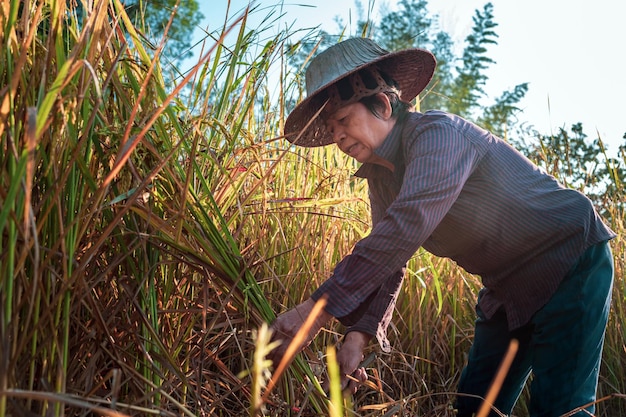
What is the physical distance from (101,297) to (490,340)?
57.1 inches

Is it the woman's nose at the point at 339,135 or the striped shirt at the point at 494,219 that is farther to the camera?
the woman's nose at the point at 339,135

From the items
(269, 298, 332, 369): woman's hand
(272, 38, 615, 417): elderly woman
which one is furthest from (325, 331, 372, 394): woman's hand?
(269, 298, 332, 369): woman's hand

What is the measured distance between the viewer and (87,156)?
1.11 m

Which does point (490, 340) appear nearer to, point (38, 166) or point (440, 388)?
point (440, 388)

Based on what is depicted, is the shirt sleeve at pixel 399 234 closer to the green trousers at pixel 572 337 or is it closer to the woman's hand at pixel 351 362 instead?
the woman's hand at pixel 351 362

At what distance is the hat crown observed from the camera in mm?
1918

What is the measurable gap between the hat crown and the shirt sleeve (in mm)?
415

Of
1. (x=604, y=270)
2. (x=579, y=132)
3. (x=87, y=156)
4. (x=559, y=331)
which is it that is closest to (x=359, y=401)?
(x=559, y=331)

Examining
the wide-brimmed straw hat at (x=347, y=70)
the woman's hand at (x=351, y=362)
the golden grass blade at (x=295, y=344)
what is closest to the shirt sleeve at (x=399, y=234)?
the woman's hand at (x=351, y=362)

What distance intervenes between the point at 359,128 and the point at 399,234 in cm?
49

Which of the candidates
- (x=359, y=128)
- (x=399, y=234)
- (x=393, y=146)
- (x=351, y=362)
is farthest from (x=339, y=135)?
(x=351, y=362)

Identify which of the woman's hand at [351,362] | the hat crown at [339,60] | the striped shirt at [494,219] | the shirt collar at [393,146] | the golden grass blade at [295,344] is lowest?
the woman's hand at [351,362]

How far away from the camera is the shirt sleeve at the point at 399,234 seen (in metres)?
1.51

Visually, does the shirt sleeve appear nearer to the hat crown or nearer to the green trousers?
the hat crown
